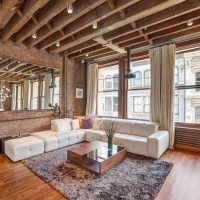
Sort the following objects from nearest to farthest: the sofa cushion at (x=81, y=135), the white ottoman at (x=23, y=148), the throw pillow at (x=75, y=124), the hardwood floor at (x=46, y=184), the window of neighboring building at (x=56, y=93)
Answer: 1. the hardwood floor at (x=46, y=184)
2. the white ottoman at (x=23, y=148)
3. the sofa cushion at (x=81, y=135)
4. the throw pillow at (x=75, y=124)
5. the window of neighboring building at (x=56, y=93)

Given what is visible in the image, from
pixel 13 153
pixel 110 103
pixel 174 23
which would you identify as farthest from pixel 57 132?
pixel 174 23

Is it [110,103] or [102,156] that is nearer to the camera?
[102,156]

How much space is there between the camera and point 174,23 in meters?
3.13

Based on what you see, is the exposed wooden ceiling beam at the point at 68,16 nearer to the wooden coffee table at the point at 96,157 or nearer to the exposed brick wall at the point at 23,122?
the exposed brick wall at the point at 23,122

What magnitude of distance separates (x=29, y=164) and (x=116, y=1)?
347 cm

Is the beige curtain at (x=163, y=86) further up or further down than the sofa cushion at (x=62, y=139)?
further up

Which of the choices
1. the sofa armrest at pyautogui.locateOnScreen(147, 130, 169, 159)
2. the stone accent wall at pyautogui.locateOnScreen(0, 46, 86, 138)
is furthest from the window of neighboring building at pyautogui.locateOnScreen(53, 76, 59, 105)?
the sofa armrest at pyautogui.locateOnScreen(147, 130, 169, 159)

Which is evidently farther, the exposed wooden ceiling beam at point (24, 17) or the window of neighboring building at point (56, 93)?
the window of neighboring building at point (56, 93)

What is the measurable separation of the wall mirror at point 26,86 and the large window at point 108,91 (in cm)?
177

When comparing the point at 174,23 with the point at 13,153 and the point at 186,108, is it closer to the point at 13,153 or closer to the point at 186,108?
the point at 186,108

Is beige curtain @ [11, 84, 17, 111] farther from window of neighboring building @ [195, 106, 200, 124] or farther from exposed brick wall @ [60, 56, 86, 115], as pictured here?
window of neighboring building @ [195, 106, 200, 124]

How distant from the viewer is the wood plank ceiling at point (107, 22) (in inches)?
99.8

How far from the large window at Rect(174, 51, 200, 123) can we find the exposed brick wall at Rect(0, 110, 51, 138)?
406cm

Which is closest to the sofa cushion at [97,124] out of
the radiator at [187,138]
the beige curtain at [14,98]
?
the radiator at [187,138]
